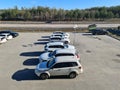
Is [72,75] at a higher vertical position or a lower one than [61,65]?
lower

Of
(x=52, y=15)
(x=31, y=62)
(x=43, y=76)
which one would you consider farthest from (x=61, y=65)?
(x=52, y=15)

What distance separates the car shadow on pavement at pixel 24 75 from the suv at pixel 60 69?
640 mm

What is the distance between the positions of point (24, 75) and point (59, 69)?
9.49 feet

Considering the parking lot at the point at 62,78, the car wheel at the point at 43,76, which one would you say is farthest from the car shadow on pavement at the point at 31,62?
the car wheel at the point at 43,76

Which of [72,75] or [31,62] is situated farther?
[31,62]

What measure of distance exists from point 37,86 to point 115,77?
239 inches

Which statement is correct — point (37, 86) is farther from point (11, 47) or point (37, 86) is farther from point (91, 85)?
point (11, 47)

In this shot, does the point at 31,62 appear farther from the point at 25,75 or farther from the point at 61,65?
the point at 61,65

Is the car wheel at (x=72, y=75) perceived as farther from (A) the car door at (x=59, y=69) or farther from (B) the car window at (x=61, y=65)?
(B) the car window at (x=61, y=65)

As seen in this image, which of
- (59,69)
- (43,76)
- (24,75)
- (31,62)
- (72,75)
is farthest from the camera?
(31,62)

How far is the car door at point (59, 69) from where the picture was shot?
18891 mm

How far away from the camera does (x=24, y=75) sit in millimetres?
19828

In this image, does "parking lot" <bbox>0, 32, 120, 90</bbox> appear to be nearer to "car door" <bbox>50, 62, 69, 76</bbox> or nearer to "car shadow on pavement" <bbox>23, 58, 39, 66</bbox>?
"car shadow on pavement" <bbox>23, 58, 39, 66</bbox>

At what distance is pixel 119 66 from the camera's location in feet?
74.6
